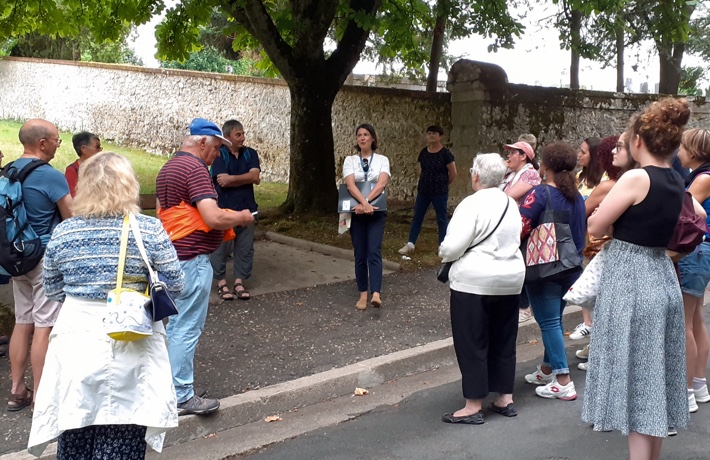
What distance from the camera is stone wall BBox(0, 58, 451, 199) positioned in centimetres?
1569

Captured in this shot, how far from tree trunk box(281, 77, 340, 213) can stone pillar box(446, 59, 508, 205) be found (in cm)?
230

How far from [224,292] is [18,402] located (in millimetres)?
3215

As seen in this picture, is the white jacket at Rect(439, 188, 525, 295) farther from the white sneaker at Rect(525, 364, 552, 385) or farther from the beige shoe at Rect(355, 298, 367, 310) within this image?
the beige shoe at Rect(355, 298, 367, 310)

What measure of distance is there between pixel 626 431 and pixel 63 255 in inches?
115

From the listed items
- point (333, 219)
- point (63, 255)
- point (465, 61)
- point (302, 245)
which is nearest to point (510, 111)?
point (465, 61)

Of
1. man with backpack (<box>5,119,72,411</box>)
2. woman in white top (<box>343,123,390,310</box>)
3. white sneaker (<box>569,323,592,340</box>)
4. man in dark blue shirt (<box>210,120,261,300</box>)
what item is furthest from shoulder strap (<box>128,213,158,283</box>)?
white sneaker (<box>569,323,592,340</box>)

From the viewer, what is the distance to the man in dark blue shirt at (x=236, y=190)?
7941 mm

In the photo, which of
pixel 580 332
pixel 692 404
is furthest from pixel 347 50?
pixel 692 404

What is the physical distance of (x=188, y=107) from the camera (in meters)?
21.6

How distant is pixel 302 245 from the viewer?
1133 cm

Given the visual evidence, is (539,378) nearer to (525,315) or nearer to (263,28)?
(525,315)

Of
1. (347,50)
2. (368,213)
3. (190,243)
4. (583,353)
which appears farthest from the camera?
(347,50)

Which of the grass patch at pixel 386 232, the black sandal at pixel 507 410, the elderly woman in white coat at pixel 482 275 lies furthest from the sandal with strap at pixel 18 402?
the grass patch at pixel 386 232

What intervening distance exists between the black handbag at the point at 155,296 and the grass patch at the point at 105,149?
13169 mm
